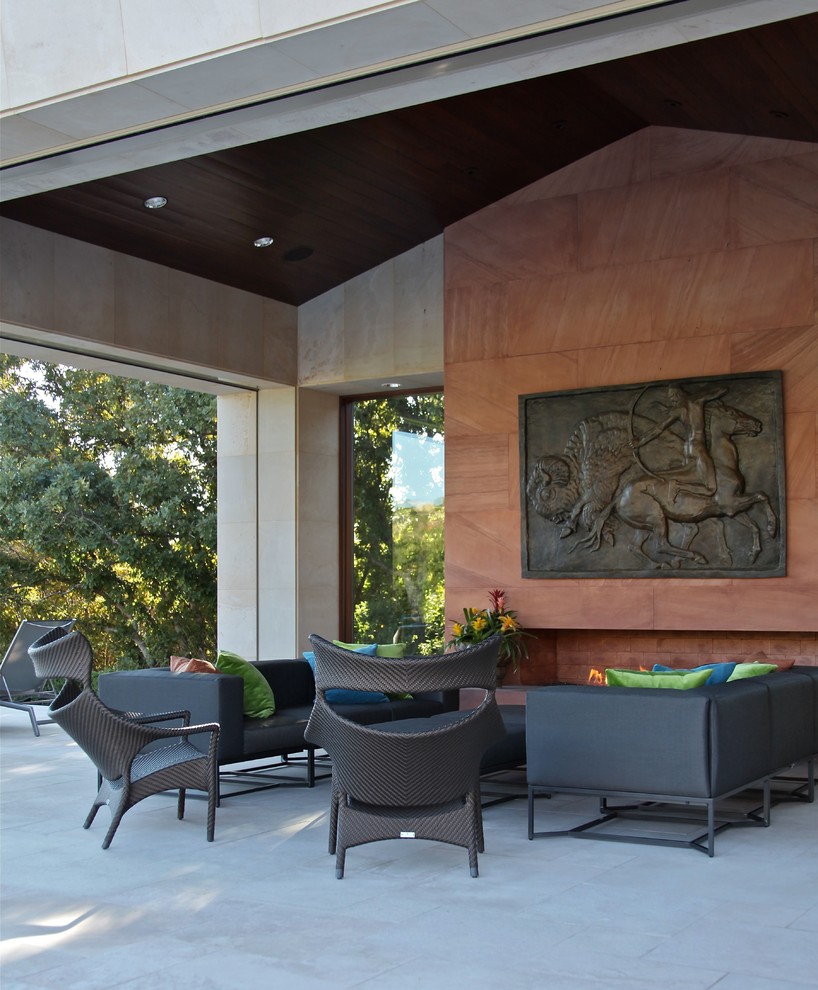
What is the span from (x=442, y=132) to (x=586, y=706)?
15.8ft

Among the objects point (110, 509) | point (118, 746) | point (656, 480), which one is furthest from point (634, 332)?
point (110, 509)

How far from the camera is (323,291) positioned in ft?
36.3

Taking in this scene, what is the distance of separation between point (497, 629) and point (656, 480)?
1.76 m

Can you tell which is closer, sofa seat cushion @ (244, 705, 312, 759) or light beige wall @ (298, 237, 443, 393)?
sofa seat cushion @ (244, 705, 312, 759)

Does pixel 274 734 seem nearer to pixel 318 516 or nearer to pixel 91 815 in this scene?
pixel 91 815

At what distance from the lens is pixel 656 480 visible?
8.90 m

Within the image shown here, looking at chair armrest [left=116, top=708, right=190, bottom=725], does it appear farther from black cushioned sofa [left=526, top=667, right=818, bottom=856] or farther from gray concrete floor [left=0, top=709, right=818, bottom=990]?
black cushioned sofa [left=526, top=667, right=818, bottom=856]

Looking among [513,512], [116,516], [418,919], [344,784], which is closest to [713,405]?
[513,512]

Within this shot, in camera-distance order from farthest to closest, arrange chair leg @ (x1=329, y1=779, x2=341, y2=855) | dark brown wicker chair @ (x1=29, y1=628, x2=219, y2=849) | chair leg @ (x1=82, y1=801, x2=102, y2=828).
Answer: chair leg @ (x1=82, y1=801, x2=102, y2=828) < dark brown wicker chair @ (x1=29, y1=628, x2=219, y2=849) < chair leg @ (x1=329, y1=779, x2=341, y2=855)

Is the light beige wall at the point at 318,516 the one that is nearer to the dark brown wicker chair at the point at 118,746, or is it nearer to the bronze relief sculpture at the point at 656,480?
the bronze relief sculpture at the point at 656,480

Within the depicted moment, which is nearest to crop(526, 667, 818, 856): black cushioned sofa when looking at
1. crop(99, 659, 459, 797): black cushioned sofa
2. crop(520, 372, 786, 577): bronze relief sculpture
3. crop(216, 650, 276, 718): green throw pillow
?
crop(99, 659, 459, 797): black cushioned sofa

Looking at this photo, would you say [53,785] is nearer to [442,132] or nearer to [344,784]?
[344,784]

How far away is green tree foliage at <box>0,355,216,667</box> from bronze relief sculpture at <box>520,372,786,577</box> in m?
7.66

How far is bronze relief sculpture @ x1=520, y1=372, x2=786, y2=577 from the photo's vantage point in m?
8.52
